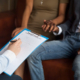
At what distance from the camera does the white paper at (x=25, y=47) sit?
23.0 inches

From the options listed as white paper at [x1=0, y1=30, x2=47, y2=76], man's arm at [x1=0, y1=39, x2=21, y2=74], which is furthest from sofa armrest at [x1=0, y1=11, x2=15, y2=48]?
man's arm at [x1=0, y1=39, x2=21, y2=74]

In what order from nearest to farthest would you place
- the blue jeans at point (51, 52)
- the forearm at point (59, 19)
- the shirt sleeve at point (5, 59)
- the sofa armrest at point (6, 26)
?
the shirt sleeve at point (5, 59), the blue jeans at point (51, 52), the forearm at point (59, 19), the sofa armrest at point (6, 26)

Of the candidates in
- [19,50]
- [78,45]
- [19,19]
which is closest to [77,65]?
[78,45]

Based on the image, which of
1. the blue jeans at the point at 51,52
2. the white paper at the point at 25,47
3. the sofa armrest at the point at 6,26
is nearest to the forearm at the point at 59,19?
the blue jeans at the point at 51,52

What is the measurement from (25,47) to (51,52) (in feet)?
0.71

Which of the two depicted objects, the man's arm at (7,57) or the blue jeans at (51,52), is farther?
the blue jeans at (51,52)

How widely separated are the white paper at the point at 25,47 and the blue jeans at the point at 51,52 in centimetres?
10

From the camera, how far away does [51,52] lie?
0.79 m

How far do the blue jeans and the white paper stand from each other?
0.10 m

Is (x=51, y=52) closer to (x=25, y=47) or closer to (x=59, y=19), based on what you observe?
(x=25, y=47)

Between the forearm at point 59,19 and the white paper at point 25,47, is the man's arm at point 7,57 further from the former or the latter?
the forearm at point 59,19

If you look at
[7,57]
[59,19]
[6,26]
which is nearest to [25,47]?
[7,57]

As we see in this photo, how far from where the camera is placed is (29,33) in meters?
0.77

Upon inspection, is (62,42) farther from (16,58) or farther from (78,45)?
(16,58)
